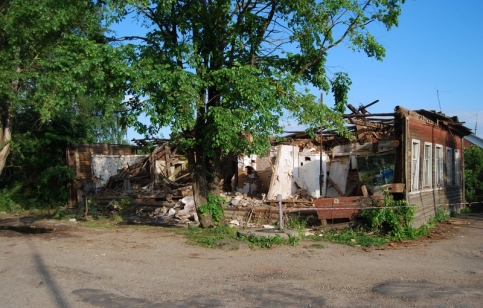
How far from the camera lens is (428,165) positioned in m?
16.0

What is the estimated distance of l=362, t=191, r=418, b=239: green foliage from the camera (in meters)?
12.5

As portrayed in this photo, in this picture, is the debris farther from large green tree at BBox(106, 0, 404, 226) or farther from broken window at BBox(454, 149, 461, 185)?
broken window at BBox(454, 149, 461, 185)

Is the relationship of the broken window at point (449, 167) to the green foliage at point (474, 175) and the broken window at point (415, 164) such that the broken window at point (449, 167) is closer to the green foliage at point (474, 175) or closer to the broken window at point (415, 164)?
the green foliage at point (474, 175)

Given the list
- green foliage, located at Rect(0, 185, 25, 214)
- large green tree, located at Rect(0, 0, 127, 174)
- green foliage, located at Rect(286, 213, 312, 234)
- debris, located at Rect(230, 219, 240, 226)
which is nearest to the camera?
large green tree, located at Rect(0, 0, 127, 174)

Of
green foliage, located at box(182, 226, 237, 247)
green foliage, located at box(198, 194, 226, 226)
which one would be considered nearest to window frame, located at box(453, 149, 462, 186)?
green foliage, located at box(198, 194, 226, 226)

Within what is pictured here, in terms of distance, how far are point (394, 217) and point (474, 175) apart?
452 inches

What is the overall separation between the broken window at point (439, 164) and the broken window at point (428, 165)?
585 mm

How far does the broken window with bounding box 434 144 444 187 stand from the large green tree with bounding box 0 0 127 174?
38.4 ft

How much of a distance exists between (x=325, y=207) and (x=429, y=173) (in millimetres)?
4965

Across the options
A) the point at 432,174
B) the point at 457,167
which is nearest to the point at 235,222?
the point at 432,174

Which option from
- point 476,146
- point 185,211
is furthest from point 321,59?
point 476,146

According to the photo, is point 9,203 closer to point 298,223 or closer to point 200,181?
point 200,181

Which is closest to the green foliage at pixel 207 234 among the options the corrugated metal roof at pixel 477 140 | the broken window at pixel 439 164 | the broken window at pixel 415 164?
the broken window at pixel 415 164

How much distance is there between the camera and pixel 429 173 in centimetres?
1608
